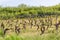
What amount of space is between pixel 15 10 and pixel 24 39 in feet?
147

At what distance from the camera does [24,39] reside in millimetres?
12367

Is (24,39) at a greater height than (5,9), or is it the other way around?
(24,39)

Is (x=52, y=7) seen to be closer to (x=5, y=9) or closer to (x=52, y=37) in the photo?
(x=5, y=9)

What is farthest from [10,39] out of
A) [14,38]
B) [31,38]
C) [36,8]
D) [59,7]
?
[36,8]

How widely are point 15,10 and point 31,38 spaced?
44948mm

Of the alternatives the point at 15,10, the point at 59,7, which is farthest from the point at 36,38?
the point at 15,10

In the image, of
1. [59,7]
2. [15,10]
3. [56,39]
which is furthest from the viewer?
[15,10]

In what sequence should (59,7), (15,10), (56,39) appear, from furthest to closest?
(15,10)
(59,7)
(56,39)

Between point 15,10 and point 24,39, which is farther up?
point 24,39

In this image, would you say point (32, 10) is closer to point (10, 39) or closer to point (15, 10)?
point (15, 10)

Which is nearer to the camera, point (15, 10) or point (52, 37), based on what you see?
point (52, 37)

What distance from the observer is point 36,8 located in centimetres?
5750

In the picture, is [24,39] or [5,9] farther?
[5,9]

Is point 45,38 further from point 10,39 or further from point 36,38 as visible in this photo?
point 10,39
